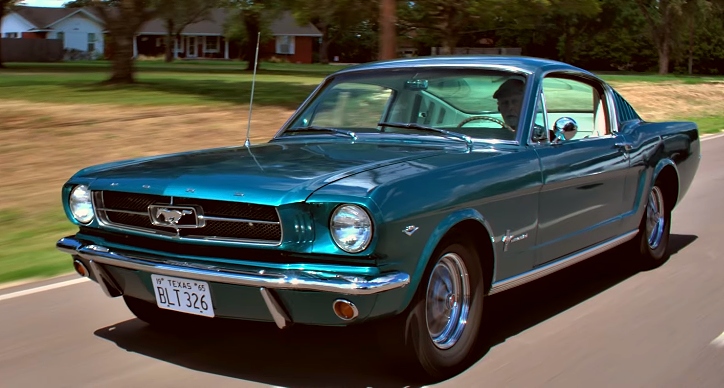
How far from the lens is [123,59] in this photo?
22.9 meters

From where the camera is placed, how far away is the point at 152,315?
5203 mm

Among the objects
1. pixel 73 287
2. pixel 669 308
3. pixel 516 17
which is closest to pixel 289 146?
pixel 73 287

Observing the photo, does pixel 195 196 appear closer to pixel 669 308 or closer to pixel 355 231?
pixel 355 231

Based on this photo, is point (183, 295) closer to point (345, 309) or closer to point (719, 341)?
point (345, 309)

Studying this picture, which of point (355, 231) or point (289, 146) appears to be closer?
point (355, 231)

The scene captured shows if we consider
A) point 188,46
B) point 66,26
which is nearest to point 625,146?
point 66,26

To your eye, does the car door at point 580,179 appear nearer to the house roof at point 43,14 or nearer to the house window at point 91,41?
the house window at point 91,41

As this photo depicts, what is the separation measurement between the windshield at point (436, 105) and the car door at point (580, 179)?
0.25m

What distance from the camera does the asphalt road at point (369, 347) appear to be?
441 cm

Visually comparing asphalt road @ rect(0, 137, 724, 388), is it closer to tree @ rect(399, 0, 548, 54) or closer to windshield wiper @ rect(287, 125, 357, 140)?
windshield wiper @ rect(287, 125, 357, 140)

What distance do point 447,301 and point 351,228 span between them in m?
0.81

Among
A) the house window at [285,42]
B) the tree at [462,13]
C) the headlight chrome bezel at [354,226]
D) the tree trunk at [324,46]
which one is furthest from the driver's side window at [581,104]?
the house window at [285,42]

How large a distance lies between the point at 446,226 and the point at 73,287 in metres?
3.16

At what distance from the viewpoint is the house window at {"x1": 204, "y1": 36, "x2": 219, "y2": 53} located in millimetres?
80812
